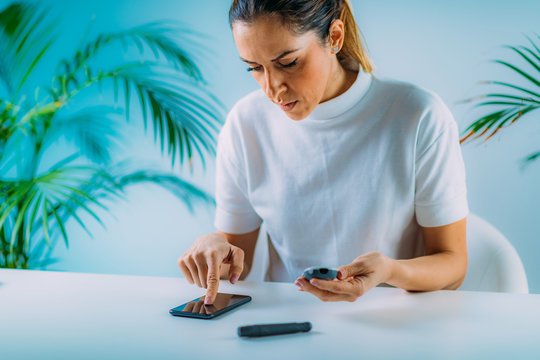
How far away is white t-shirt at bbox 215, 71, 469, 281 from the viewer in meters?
1.57

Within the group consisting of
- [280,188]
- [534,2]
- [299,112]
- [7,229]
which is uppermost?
[534,2]

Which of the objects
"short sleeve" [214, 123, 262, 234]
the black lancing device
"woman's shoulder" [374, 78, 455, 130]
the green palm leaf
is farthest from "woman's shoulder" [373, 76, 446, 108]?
Answer: the green palm leaf

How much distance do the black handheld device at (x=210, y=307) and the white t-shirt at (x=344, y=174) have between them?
449 millimetres

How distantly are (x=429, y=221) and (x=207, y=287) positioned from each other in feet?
1.89

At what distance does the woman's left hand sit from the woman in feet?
0.29

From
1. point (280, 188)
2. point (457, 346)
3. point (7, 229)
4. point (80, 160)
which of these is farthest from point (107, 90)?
point (457, 346)

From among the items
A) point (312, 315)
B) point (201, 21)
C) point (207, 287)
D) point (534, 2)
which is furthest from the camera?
point (201, 21)

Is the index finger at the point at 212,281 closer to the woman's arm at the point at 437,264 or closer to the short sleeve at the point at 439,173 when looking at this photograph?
the woman's arm at the point at 437,264

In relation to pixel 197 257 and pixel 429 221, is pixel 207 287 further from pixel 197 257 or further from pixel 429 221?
pixel 429 221

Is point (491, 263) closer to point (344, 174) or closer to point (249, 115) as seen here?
point (344, 174)

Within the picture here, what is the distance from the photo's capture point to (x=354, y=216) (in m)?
1.67

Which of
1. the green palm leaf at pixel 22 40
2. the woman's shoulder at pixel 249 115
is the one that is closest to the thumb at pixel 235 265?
the woman's shoulder at pixel 249 115

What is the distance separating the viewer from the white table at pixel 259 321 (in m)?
1.02

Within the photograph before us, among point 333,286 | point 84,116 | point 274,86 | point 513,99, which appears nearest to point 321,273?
point 333,286
